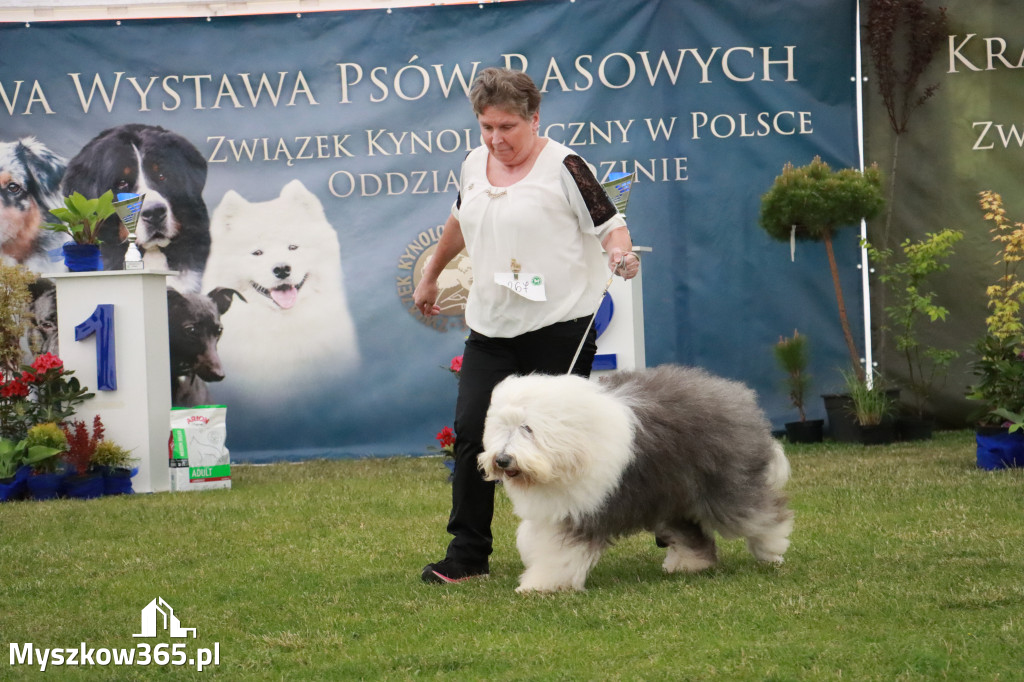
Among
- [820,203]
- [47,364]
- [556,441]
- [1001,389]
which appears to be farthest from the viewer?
[820,203]

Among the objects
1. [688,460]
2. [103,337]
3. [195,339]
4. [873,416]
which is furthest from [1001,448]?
[195,339]

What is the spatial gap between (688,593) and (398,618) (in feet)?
2.83

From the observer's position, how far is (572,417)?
136 inches

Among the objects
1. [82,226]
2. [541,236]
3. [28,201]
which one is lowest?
[541,236]

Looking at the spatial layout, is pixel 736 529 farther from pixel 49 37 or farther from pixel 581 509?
pixel 49 37

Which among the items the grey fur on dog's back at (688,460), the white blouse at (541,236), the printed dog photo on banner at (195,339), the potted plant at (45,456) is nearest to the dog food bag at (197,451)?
the potted plant at (45,456)

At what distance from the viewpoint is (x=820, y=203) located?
7457 millimetres

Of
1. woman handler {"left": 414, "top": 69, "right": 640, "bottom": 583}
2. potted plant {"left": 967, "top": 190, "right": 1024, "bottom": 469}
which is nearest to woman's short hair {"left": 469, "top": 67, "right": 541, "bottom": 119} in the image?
woman handler {"left": 414, "top": 69, "right": 640, "bottom": 583}

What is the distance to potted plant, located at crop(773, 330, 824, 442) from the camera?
311 inches

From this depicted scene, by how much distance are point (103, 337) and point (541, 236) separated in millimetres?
3863

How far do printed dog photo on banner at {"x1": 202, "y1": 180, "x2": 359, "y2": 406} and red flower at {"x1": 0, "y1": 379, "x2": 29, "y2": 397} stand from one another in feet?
5.62

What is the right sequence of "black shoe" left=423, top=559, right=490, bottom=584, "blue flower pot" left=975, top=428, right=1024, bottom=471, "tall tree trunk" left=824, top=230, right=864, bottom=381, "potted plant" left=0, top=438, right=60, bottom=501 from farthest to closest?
"tall tree trunk" left=824, top=230, right=864, bottom=381, "potted plant" left=0, top=438, right=60, bottom=501, "blue flower pot" left=975, top=428, right=1024, bottom=471, "black shoe" left=423, top=559, right=490, bottom=584

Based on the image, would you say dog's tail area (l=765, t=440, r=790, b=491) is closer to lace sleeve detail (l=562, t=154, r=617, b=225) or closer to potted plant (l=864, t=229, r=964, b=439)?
lace sleeve detail (l=562, t=154, r=617, b=225)

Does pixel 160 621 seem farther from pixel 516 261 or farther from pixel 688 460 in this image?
pixel 688 460
